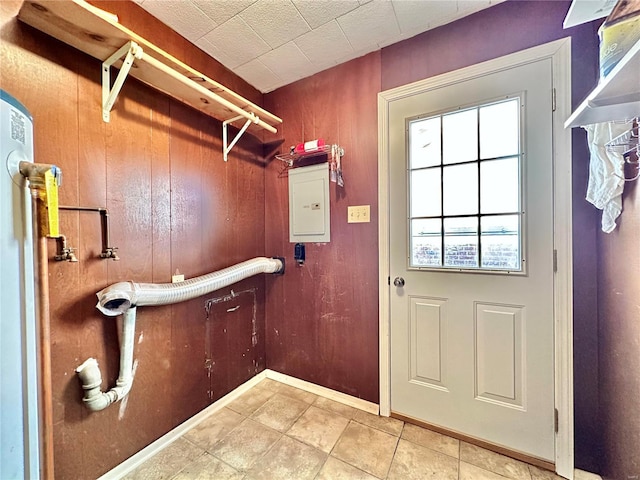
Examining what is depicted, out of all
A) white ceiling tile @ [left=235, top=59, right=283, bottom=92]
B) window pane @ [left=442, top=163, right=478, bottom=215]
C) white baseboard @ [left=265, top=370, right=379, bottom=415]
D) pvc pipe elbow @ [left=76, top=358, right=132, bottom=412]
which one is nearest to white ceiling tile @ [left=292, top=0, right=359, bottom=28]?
white ceiling tile @ [left=235, top=59, right=283, bottom=92]

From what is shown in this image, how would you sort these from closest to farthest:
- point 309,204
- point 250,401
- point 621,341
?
1. point 621,341
2. point 250,401
3. point 309,204

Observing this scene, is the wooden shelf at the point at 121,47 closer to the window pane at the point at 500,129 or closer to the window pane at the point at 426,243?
the window pane at the point at 426,243

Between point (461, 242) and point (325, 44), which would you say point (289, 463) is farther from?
point (325, 44)

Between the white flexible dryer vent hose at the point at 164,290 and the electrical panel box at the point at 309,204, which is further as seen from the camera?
the electrical panel box at the point at 309,204

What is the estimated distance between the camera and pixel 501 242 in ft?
4.68

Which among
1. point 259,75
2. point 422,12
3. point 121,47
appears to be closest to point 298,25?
point 259,75

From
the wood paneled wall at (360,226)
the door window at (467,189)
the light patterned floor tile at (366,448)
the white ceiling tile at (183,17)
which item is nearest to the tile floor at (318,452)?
the light patterned floor tile at (366,448)

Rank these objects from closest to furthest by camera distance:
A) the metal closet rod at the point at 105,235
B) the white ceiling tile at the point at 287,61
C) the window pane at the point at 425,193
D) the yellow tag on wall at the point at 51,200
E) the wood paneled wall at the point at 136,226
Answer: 1. the yellow tag on wall at the point at 51,200
2. the wood paneled wall at the point at 136,226
3. the metal closet rod at the point at 105,235
4. the window pane at the point at 425,193
5. the white ceiling tile at the point at 287,61

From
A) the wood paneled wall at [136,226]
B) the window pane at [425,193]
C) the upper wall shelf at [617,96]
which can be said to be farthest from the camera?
the window pane at [425,193]

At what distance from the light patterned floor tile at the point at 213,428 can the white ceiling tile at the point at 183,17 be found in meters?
2.52

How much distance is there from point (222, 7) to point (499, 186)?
1852 mm

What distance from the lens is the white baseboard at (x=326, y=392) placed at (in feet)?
5.87

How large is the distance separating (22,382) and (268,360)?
1650 mm

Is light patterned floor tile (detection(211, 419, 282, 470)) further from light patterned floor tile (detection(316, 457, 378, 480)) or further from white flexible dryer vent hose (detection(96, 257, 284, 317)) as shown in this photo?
white flexible dryer vent hose (detection(96, 257, 284, 317))
